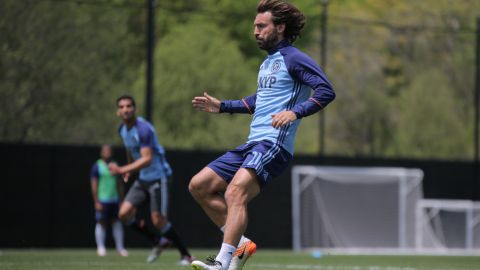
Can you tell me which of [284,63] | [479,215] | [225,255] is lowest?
[479,215]

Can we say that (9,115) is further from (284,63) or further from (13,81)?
(284,63)

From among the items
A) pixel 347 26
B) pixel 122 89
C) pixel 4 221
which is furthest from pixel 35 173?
pixel 347 26

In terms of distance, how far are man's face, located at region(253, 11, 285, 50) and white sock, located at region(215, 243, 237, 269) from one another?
1.56 m

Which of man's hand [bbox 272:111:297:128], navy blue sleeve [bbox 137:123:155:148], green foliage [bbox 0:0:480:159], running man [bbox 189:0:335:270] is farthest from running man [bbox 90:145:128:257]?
man's hand [bbox 272:111:297:128]

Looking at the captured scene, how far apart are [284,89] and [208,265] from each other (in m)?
1.44

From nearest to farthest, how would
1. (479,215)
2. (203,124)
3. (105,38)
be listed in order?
(479,215) < (105,38) < (203,124)

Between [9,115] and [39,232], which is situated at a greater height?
[9,115]

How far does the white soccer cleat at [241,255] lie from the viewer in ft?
24.7

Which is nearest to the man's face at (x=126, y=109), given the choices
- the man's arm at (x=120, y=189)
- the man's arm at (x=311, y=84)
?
the man's arm at (x=120, y=189)

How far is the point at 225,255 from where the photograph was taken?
7.18m

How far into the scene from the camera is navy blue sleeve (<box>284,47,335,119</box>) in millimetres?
7309

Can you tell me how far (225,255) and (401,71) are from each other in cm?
3870

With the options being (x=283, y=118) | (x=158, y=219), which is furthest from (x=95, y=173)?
(x=283, y=118)

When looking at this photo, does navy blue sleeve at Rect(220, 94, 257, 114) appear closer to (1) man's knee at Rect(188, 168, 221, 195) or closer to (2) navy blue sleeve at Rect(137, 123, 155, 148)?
(1) man's knee at Rect(188, 168, 221, 195)
